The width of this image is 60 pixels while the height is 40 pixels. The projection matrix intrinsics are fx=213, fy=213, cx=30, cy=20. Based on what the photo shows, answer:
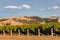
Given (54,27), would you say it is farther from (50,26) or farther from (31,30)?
(31,30)

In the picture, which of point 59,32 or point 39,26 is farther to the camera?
point 39,26

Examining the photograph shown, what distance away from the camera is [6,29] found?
156ft

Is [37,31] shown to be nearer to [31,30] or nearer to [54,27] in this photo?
[31,30]

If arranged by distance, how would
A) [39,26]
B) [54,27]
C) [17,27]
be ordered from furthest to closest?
1. [17,27]
2. [39,26]
3. [54,27]

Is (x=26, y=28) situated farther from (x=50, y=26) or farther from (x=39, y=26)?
(x=50, y=26)

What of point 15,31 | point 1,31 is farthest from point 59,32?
point 1,31

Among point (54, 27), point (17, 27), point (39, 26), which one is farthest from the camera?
point (17, 27)

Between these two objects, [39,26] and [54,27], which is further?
[39,26]

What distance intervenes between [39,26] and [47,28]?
2251mm

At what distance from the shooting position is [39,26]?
43906 mm

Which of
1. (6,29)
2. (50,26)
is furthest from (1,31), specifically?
(50,26)

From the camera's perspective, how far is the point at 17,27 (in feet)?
154

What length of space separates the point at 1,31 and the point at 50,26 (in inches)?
483

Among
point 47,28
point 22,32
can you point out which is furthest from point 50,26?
point 22,32
